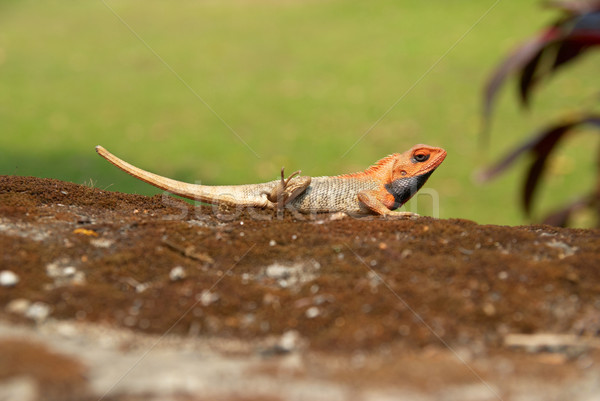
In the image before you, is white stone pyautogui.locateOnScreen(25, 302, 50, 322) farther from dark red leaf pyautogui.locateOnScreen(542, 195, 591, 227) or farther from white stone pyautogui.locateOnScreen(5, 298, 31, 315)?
dark red leaf pyautogui.locateOnScreen(542, 195, 591, 227)

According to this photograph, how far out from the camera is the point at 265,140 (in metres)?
9.45

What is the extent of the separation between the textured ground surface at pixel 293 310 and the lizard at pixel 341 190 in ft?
3.76

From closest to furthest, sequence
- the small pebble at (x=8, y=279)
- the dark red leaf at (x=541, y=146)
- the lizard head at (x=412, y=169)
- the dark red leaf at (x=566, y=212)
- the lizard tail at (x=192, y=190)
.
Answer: the small pebble at (x=8, y=279) < the dark red leaf at (x=541, y=146) < the dark red leaf at (x=566, y=212) < the lizard tail at (x=192, y=190) < the lizard head at (x=412, y=169)

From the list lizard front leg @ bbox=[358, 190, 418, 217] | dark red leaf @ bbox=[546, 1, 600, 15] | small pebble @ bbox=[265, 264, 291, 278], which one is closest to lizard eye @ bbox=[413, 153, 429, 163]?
lizard front leg @ bbox=[358, 190, 418, 217]

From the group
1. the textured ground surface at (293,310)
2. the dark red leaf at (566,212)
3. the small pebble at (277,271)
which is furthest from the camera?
the dark red leaf at (566,212)

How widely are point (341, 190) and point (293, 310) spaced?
9.05ft

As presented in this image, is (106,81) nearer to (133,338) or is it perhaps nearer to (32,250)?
(32,250)

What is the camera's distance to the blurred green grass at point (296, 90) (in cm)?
869

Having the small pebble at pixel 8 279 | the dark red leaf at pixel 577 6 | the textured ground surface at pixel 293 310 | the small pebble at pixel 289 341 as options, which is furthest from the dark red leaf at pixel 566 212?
the small pebble at pixel 8 279

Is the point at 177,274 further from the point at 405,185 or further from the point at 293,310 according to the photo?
the point at 405,185

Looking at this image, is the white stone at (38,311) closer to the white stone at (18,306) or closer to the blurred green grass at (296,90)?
the white stone at (18,306)

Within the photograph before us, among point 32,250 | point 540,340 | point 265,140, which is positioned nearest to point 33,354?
point 32,250

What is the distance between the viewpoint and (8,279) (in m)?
2.70

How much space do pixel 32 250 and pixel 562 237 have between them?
326cm
